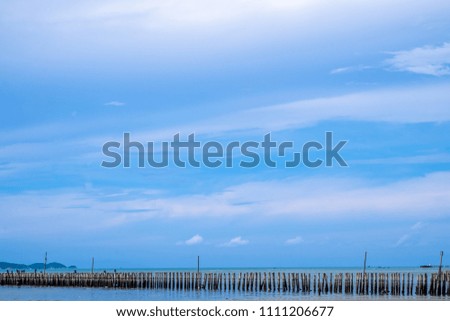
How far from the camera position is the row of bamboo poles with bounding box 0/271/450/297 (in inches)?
1688

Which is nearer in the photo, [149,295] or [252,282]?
[252,282]

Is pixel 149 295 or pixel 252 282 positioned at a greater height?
pixel 252 282

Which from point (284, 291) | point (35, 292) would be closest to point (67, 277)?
point (35, 292)

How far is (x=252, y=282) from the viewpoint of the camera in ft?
156

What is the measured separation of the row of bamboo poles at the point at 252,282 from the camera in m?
42.9

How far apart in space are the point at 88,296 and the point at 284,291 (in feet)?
44.3

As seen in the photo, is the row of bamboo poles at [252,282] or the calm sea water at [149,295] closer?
the calm sea water at [149,295]

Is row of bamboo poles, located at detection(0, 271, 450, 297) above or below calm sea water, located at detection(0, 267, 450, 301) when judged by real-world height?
above

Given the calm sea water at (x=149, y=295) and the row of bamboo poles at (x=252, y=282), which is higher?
the row of bamboo poles at (x=252, y=282)

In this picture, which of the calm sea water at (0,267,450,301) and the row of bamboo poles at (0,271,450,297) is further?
the row of bamboo poles at (0,271,450,297)
